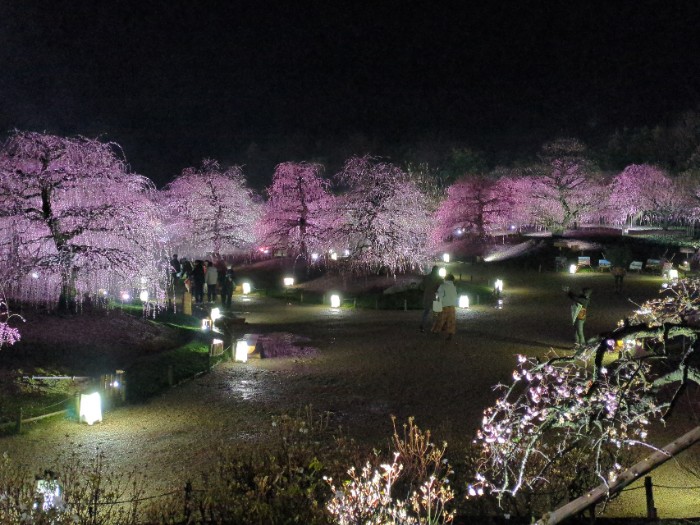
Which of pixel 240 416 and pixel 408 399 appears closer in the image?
pixel 240 416

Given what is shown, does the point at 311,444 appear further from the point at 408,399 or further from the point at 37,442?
the point at 37,442

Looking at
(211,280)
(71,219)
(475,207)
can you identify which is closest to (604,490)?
(71,219)

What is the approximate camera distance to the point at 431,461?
27.9 feet

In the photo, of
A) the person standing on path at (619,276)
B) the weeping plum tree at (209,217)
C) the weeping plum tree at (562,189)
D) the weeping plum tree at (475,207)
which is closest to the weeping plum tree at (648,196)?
the weeping plum tree at (562,189)

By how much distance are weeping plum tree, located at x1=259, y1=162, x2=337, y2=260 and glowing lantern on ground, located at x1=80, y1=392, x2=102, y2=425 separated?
2750 centimetres

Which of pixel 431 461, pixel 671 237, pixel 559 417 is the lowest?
pixel 431 461

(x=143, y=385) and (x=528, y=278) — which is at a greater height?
(x=528, y=278)

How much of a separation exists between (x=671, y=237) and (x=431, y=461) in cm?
4660

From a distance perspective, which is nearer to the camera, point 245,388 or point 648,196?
point 245,388

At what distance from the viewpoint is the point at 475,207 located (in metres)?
52.3

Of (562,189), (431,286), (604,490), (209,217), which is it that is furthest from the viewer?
(562,189)

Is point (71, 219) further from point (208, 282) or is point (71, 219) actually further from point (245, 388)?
point (208, 282)

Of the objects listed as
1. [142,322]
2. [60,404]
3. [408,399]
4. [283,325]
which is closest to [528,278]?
[283,325]

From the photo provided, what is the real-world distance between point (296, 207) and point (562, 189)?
2534 centimetres
